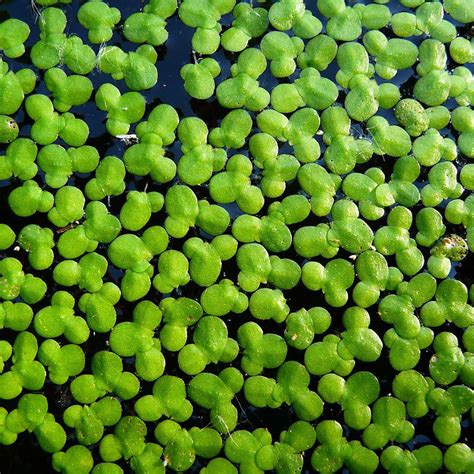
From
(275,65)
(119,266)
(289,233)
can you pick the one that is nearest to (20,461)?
(119,266)

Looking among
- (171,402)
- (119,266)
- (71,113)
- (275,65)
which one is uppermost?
(275,65)

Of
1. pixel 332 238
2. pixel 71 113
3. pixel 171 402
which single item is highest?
pixel 332 238

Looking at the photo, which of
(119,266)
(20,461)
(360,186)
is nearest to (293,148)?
(360,186)

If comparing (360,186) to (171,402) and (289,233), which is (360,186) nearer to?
(289,233)

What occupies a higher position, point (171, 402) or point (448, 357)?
point (448, 357)

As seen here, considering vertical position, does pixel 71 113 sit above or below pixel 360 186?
below

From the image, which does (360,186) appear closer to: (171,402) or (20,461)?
(171,402)
